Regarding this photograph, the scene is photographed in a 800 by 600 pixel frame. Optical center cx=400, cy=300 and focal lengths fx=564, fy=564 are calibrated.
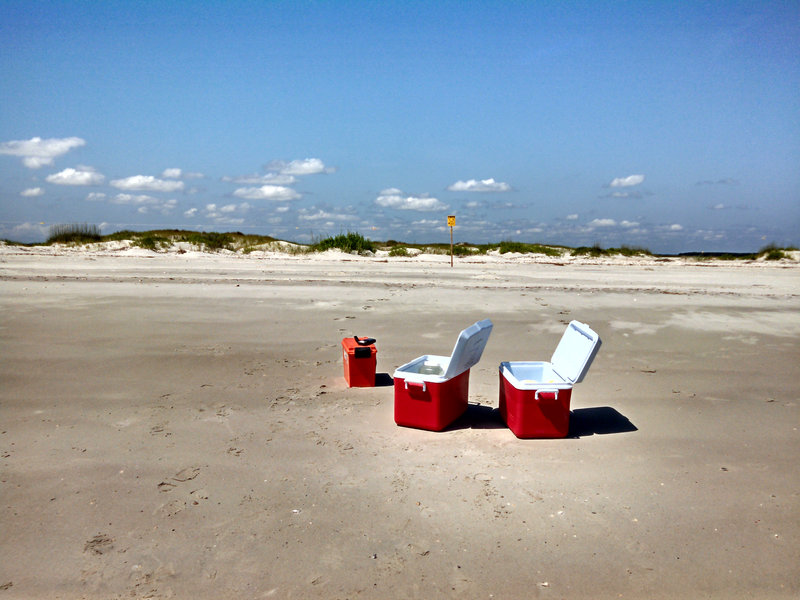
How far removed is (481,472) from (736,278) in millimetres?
19263

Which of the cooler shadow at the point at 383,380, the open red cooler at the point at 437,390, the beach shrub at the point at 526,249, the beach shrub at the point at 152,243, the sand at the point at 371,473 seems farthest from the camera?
the beach shrub at the point at 526,249

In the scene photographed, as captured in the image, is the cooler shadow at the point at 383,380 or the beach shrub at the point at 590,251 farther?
the beach shrub at the point at 590,251

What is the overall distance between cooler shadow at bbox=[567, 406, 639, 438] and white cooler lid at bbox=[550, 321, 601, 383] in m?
0.51

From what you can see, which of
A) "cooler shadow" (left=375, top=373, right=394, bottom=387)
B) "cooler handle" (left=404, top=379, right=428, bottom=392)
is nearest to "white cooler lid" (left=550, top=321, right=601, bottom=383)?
"cooler handle" (left=404, top=379, right=428, bottom=392)

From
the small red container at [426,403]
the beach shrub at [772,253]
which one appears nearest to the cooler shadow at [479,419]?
the small red container at [426,403]

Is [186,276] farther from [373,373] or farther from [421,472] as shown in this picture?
[421,472]

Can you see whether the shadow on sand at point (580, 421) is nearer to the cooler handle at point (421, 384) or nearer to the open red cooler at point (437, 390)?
the open red cooler at point (437, 390)

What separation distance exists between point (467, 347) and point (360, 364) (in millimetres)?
1837

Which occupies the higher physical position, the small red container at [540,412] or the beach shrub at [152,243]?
the beach shrub at [152,243]

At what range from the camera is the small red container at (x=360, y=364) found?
651 cm

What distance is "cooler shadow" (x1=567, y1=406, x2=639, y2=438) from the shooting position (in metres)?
5.36

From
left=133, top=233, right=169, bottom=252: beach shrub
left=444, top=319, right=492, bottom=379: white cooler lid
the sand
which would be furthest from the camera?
left=133, top=233, right=169, bottom=252: beach shrub

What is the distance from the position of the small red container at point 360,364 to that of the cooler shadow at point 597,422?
2281 mm

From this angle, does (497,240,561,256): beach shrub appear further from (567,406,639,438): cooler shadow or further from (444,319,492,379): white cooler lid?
(444,319,492,379): white cooler lid
